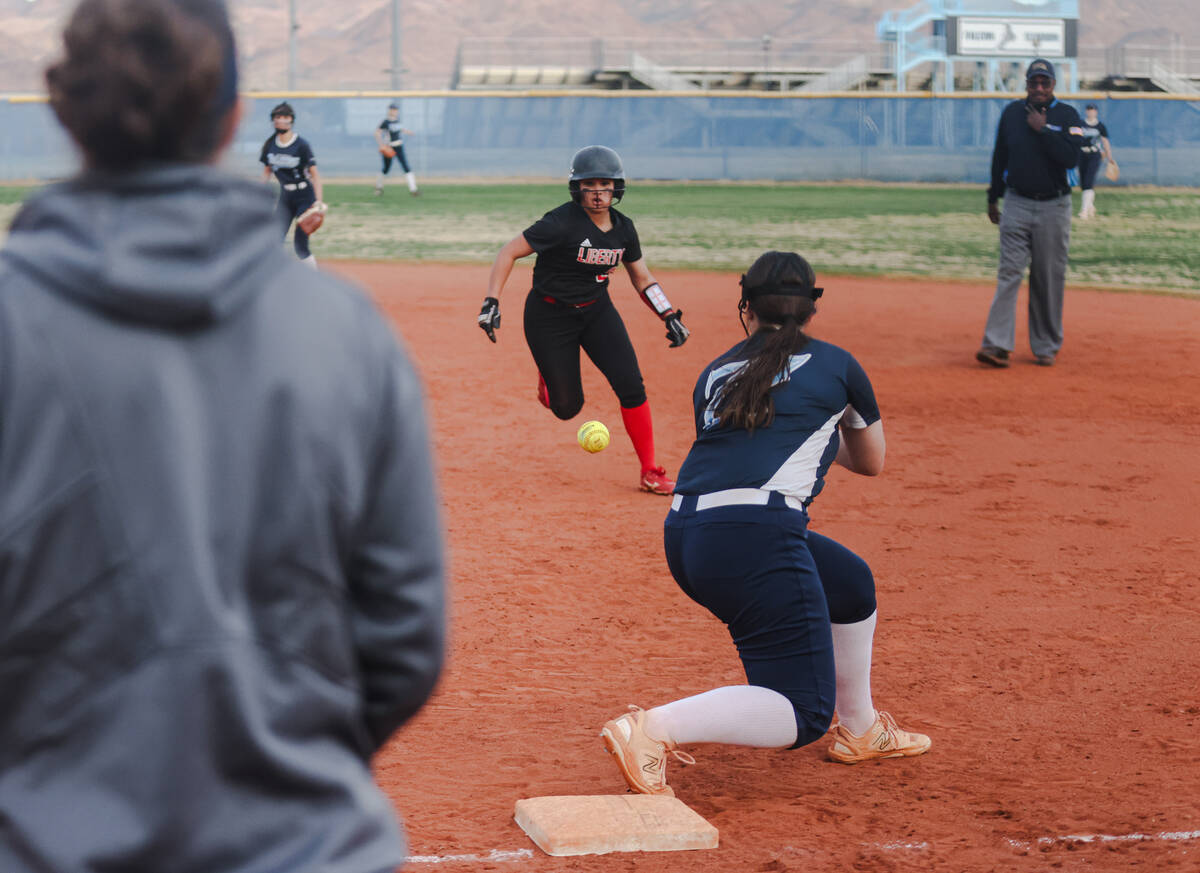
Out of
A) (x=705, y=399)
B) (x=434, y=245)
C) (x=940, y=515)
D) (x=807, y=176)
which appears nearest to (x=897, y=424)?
(x=940, y=515)

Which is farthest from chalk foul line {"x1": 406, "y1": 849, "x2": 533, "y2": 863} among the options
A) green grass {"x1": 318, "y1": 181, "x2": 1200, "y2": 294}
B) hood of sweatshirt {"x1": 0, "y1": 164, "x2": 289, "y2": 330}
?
green grass {"x1": 318, "y1": 181, "x2": 1200, "y2": 294}

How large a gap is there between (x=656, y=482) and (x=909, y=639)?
101 inches

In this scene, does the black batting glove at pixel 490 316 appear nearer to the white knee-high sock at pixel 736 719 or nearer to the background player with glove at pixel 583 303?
the background player with glove at pixel 583 303

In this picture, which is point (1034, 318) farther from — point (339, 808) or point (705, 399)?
point (339, 808)

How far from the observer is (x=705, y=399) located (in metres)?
4.05

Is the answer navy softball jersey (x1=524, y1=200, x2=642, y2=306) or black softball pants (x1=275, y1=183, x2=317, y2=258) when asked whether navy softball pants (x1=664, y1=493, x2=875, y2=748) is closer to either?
navy softball jersey (x1=524, y1=200, x2=642, y2=306)

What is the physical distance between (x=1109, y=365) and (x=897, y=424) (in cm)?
316

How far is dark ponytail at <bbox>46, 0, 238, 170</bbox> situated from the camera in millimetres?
1404

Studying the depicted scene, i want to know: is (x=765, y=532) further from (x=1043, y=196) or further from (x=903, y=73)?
(x=903, y=73)

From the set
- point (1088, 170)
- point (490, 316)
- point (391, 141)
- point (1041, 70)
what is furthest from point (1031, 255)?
point (391, 141)

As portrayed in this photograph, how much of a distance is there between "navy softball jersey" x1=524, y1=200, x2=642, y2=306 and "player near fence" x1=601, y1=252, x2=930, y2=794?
11.6 feet

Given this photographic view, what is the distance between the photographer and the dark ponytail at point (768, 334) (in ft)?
12.7

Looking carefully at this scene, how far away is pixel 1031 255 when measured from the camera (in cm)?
1106

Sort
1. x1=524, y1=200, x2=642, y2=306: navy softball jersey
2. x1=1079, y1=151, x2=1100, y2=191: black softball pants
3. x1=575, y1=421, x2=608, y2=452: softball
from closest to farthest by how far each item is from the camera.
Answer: x1=524, y1=200, x2=642, y2=306: navy softball jersey < x1=575, y1=421, x2=608, y2=452: softball < x1=1079, y1=151, x2=1100, y2=191: black softball pants
